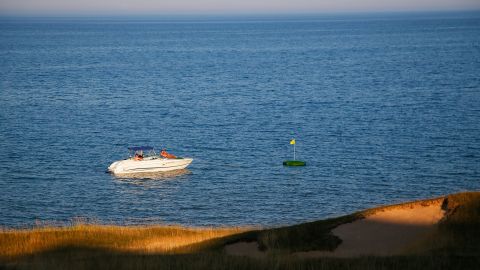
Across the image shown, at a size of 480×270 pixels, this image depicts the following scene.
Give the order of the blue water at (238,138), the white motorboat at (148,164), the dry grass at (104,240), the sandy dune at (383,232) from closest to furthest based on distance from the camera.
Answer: the sandy dune at (383,232) < the dry grass at (104,240) < the blue water at (238,138) < the white motorboat at (148,164)

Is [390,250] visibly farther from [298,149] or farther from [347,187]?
[298,149]

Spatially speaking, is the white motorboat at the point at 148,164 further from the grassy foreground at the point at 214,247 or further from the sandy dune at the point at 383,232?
the sandy dune at the point at 383,232

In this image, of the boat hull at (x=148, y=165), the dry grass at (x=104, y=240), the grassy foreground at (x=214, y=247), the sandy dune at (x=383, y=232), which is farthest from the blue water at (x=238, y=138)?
the sandy dune at (x=383, y=232)

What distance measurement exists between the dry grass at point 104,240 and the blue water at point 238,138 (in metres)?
15.6

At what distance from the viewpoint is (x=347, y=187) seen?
5341cm

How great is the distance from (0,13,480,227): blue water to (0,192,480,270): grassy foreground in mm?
17199

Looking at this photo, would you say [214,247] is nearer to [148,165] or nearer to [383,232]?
[383,232]

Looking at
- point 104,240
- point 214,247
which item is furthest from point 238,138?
point 214,247

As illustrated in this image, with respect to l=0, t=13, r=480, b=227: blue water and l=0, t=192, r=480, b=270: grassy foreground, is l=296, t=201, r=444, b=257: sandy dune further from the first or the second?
l=0, t=13, r=480, b=227: blue water

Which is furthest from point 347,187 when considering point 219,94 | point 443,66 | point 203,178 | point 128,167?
point 443,66

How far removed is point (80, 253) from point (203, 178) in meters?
31.5

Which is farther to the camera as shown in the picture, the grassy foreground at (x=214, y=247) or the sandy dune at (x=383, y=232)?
the sandy dune at (x=383, y=232)

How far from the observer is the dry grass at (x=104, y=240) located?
26.9m

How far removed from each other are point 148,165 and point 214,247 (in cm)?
3558
